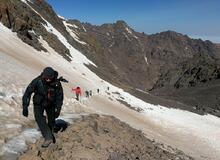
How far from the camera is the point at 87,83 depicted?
46.2 metres

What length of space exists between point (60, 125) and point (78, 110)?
10010mm

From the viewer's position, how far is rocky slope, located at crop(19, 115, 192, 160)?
13.0 metres

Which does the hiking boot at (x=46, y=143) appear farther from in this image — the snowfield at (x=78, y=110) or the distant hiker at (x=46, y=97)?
the snowfield at (x=78, y=110)

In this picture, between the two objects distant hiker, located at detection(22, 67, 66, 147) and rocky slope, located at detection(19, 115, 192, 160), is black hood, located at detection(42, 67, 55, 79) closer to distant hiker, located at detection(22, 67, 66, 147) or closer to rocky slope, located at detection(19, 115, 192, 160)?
distant hiker, located at detection(22, 67, 66, 147)

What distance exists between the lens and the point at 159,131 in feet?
123

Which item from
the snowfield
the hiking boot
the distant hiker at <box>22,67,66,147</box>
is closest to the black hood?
the distant hiker at <box>22,67,66,147</box>

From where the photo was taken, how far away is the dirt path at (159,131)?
32.2 metres

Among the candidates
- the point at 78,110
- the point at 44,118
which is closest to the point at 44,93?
the point at 44,118

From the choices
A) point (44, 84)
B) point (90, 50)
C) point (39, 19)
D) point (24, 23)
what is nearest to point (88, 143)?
point (44, 84)

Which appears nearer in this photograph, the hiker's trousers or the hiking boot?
the hiker's trousers

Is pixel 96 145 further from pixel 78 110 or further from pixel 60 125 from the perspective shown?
pixel 78 110

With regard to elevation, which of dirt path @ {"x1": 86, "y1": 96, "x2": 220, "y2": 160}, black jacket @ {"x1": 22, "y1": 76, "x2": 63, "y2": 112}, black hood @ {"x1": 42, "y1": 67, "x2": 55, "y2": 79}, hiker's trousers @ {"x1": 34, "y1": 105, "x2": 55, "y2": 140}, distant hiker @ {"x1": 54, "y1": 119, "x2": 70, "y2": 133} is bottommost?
dirt path @ {"x1": 86, "y1": 96, "x2": 220, "y2": 160}

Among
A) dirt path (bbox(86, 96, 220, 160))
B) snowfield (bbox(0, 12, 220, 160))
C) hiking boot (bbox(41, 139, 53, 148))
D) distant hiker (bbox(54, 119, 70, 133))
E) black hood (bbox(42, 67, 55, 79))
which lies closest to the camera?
black hood (bbox(42, 67, 55, 79))

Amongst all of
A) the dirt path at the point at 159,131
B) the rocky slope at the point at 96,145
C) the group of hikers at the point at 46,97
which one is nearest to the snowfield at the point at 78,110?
the dirt path at the point at 159,131
